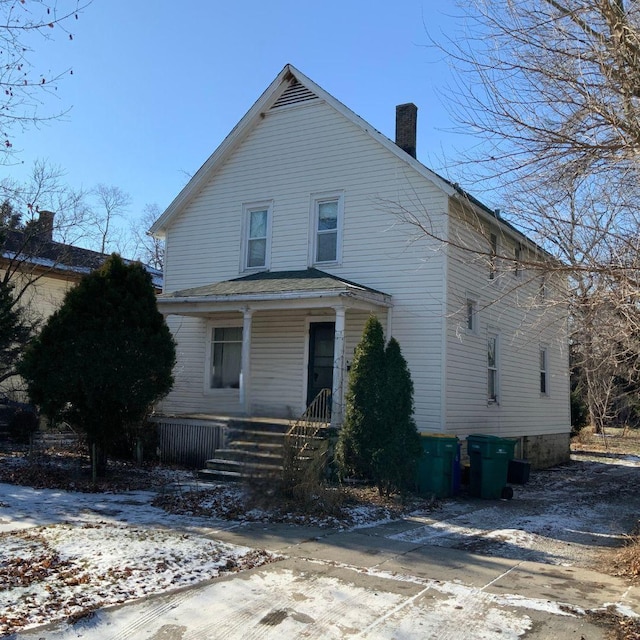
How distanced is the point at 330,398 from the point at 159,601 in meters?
8.69

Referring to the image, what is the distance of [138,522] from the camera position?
26.2ft

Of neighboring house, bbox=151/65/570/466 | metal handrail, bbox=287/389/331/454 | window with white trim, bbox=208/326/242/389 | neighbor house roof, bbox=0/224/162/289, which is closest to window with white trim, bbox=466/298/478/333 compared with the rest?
neighboring house, bbox=151/65/570/466

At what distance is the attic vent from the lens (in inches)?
612

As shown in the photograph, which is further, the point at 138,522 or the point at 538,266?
the point at 138,522

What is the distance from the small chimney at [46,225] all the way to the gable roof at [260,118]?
4991mm

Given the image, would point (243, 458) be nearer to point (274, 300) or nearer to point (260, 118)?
point (274, 300)

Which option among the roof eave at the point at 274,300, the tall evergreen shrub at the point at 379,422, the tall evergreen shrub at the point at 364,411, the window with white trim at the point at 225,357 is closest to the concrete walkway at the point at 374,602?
the tall evergreen shrub at the point at 379,422

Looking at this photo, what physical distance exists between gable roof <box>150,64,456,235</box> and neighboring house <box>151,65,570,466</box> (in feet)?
0.11

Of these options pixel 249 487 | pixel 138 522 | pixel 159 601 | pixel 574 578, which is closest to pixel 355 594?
pixel 159 601

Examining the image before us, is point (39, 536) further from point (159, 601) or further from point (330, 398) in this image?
point (330, 398)

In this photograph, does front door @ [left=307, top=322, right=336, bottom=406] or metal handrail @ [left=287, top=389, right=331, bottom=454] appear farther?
front door @ [left=307, top=322, right=336, bottom=406]

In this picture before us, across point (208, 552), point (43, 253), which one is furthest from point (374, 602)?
point (43, 253)

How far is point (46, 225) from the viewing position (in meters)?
21.7

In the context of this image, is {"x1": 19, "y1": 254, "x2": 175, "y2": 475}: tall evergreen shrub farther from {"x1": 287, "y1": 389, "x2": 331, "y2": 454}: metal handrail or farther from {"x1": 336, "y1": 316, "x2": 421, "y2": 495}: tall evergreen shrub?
{"x1": 336, "y1": 316, "x2": 421, "y2": 495}: tall evergreen shrub
